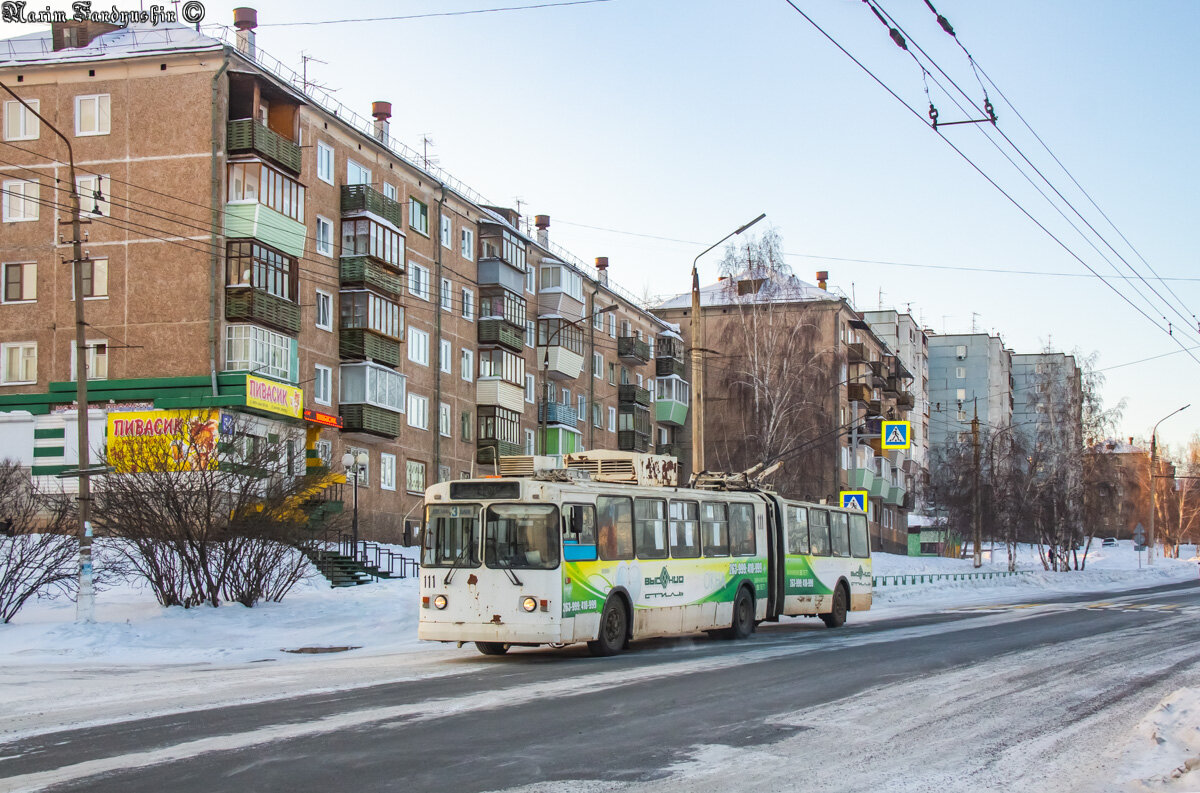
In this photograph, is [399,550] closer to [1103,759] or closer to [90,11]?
[90,11]

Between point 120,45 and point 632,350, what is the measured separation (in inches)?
1419

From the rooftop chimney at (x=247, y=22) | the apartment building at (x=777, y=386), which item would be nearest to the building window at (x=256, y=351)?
the rooftop chimney at (x=247, y=22)

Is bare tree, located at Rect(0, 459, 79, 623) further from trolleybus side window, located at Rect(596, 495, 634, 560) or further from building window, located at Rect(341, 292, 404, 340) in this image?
building window, located at Rect(341, 292, 404, 340)

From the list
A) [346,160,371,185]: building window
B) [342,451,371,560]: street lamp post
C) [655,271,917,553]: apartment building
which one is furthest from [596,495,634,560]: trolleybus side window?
[655,271,917,553]: apartment building

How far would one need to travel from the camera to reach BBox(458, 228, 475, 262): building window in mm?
52594

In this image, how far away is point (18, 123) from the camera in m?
39.4

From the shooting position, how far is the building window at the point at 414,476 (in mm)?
47469

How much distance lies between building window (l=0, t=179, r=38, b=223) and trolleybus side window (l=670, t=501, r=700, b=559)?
89.8 ft

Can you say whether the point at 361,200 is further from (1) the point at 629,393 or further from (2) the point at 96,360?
(1) the point at 629,393

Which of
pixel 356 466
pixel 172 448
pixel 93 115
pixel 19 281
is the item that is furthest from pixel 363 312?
pixel 172 448

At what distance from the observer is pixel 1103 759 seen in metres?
9.50

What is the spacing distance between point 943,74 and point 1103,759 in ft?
31.4

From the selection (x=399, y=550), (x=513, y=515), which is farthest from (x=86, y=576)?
(x=399, y=550)

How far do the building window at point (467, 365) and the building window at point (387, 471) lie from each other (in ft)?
22.0
